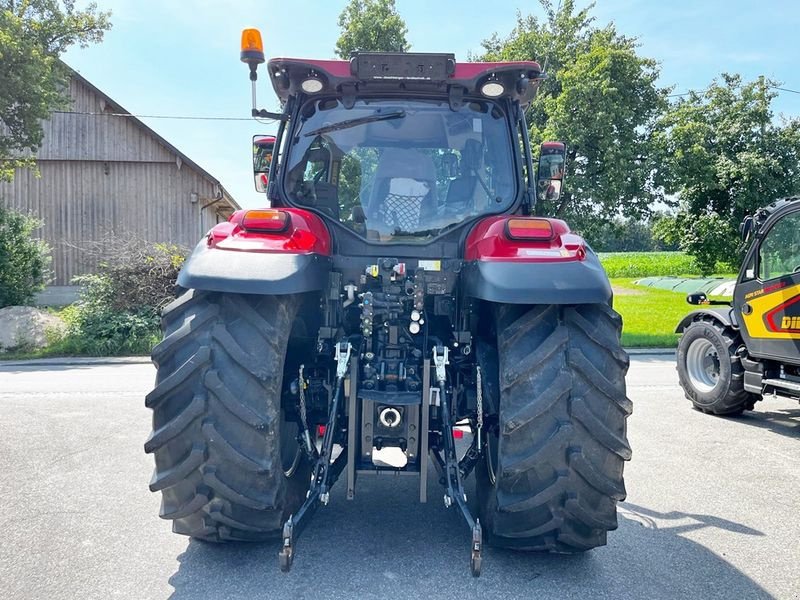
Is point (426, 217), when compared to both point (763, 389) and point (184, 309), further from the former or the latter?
point (763, 389)

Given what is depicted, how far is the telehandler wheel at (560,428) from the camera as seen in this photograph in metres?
2.54

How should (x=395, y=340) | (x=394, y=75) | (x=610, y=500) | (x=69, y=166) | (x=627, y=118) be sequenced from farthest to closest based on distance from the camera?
(x=69, y=166)
(x=627, y=118)
(x=394, y=75)
(x=395, y=340)
(x=610, y=500)

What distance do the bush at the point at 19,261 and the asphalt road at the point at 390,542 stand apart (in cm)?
1012

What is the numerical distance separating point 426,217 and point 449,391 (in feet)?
3.13

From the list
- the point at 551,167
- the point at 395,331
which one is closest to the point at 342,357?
the point at 395,331

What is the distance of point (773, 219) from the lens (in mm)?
5973

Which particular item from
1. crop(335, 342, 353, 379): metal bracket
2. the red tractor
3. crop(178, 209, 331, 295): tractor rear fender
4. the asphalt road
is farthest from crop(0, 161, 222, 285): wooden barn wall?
crop(335, 342, 353, 379): metal bracket

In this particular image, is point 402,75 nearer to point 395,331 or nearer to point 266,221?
point 266,221

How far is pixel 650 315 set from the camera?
58.6 feet

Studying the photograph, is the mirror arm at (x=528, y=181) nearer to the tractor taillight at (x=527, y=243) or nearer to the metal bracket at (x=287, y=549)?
the tractor taillight at (x=527, y=243)

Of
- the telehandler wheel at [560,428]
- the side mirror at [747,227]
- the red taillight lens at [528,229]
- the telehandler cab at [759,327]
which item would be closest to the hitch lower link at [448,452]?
the telehandler wheel at [560,428]

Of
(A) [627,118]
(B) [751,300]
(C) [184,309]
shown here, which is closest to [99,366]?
(C) [184,309]

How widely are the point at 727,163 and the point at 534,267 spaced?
1728 cm

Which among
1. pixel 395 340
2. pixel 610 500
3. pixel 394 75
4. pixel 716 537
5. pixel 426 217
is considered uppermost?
pixel 394 75
